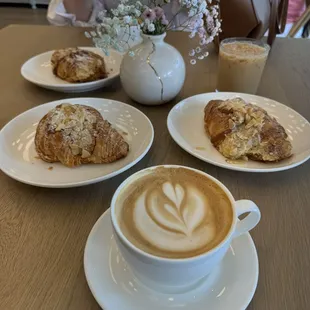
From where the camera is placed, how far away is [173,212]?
20.0 inches

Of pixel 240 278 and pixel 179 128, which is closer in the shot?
pixel 240 278

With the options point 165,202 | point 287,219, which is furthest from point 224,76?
point 165,202

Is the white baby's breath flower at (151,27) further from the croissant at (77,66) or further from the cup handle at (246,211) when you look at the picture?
the cup handle at (246,211)

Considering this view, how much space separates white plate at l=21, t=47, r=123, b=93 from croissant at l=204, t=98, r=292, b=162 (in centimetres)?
37

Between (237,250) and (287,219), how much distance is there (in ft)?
0.49

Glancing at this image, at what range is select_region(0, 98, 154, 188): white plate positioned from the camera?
709 millimetres

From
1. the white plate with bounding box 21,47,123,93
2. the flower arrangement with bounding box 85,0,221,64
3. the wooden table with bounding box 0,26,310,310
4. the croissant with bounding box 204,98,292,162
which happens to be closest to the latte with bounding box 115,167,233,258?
the wooden table with bounding box 0,26,310,310

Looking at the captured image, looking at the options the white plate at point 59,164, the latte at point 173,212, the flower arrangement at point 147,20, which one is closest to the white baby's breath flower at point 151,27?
the flower arrangement at point 147,20

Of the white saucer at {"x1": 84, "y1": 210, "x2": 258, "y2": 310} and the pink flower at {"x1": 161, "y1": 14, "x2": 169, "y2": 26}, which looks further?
the pink flower at {"x1": 161, "y1": 14, "x2": 169, "y2": 26}

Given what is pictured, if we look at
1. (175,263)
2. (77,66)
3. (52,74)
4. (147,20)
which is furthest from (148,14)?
(175,263)

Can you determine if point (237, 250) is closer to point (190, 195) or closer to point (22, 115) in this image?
point (190, 195)

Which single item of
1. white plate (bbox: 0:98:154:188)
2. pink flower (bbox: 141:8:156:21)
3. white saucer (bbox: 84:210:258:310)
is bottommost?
white plate (bbox: 0:98:154:188)

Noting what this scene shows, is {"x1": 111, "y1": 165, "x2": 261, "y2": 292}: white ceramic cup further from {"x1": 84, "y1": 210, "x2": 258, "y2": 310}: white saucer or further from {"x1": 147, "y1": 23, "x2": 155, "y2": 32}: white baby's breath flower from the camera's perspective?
{"x1": 147, "y1": 23, "x2": 155, "y2": 32}: white baby's breath flower

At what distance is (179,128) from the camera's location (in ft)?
2.83
